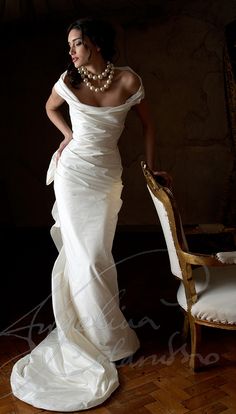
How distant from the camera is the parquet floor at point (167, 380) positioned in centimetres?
171

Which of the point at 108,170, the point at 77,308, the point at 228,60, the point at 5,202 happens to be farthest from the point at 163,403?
the point at 5,202

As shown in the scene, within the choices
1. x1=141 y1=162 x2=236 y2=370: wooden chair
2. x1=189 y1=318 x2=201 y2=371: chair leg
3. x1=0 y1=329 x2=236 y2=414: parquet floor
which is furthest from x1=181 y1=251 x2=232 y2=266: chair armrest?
x1=0 y1=329 x2=236 y2=414: parquet floor

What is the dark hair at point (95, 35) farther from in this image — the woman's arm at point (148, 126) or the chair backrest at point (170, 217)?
the chair backrest at point (170, 217)

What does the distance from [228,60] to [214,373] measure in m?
2.17

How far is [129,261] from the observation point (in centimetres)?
340

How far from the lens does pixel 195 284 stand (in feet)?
6.26

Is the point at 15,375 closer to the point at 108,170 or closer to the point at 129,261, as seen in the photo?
the point at 108,170

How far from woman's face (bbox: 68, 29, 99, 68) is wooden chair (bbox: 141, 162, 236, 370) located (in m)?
0.55

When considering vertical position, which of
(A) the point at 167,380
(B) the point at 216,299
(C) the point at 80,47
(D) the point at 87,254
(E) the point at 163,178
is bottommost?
(A) the point at 167,380

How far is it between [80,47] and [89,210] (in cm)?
71

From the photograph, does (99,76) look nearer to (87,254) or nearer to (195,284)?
(87,254)

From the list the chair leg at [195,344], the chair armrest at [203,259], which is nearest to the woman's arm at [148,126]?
the chair armrest at [203,259]

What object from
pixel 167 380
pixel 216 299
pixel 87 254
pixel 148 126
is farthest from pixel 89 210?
pixel 167 380

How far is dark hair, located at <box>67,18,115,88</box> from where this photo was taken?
6.28 ft
